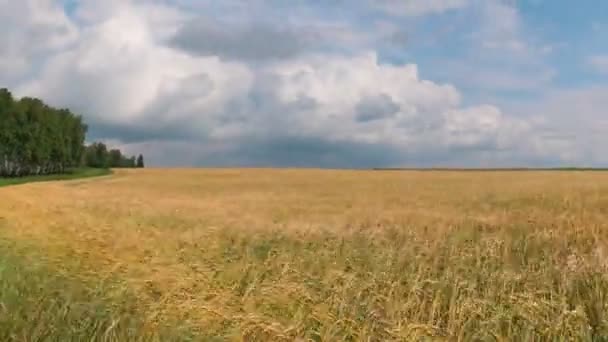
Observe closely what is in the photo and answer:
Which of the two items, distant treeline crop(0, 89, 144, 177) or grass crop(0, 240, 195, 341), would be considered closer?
grass crop(0, 240, 195, 341)

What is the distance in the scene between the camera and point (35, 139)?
71438 millimetres

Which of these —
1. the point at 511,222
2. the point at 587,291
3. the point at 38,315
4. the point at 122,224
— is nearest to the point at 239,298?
the point at 38,315

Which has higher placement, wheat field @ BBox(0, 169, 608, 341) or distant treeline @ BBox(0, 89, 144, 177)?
distant treeline @ BBox(0, 89, 144, 177)

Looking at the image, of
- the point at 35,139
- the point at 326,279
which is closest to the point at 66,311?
the point at 326,279

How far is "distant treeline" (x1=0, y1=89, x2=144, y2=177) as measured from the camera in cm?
6938

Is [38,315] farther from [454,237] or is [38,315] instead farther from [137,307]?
[454,237]

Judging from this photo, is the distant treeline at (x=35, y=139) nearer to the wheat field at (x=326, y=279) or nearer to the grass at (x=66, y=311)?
the wheat field at (x=326, y=279)

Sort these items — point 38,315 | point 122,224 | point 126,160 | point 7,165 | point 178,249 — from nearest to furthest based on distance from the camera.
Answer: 1. point 38,315
2. point 178,249
3. point 122,224
4. point 7,165
5. point 126,160

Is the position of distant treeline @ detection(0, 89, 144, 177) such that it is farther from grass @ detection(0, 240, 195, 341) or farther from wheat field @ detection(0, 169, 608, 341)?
grass @ detection(0, 240, 195, 341)

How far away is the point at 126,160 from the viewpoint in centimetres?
14862

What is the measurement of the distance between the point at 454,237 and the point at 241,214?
5173 millimetres

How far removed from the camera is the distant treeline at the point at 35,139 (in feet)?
228

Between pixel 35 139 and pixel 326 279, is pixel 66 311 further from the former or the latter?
pixel 35 139

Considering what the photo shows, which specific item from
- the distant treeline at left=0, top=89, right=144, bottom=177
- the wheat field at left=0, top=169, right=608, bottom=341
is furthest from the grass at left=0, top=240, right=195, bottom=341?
the distant treeline at left=0, top=89, right=144, bottom=177
